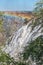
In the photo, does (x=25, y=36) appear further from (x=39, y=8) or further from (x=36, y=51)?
(x=36, y=51)

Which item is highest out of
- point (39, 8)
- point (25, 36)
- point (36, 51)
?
point (39, 8)

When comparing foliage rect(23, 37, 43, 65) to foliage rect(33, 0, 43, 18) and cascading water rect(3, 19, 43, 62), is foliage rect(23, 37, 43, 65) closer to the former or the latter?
cascading water rect(3, 19, 43, 62)

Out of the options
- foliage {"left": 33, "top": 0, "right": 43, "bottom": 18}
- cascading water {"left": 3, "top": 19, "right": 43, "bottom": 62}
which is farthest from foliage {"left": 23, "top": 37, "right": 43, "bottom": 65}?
foliage {"left": 33, "top": 0, "right": 43, "bottom": 18}

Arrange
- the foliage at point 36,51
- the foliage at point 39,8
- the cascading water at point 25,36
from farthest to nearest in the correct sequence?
the cascading water at point 25,36 → the foliage at point 39,8 → the foliage at point 36,51

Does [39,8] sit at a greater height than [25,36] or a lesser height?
greater

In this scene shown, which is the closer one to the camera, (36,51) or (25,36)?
(36,51)

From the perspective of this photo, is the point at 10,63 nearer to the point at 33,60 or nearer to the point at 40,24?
the point at 33,60

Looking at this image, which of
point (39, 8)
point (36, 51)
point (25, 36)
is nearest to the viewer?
point (36, 51)

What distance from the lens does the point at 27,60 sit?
2225 millimetres

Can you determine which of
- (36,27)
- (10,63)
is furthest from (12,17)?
(10,63)

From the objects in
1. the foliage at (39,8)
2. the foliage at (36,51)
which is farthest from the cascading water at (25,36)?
the foliage at (36,51)

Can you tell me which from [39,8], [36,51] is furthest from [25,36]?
[36,51]

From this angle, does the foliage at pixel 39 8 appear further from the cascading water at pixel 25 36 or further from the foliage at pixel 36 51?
the foliage at pixel 36 51

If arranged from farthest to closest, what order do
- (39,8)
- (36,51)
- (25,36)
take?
(25,36), (39,8), (36,51)
